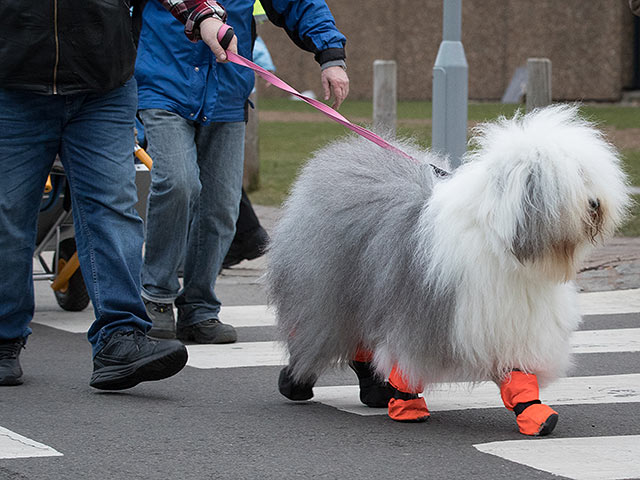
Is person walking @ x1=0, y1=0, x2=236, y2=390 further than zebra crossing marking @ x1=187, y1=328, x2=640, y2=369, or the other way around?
zebra crossing marking @ x1=187, y1=328, x2=640, y2=369

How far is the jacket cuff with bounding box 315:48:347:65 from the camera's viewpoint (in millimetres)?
5266

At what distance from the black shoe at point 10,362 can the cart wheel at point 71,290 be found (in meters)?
1.83

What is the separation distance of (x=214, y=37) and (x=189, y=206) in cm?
118

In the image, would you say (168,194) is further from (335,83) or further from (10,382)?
(10,382)

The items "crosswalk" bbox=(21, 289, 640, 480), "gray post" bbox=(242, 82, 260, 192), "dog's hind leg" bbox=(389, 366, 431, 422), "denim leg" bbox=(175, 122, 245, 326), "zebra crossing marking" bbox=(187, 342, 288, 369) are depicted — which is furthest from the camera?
"gray post" bbox=(242, 82, 260, 192)

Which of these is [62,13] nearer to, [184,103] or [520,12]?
[184,103]

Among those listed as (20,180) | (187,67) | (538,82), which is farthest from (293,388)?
(538,82)

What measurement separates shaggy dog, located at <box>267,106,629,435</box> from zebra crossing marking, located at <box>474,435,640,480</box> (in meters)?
0.12

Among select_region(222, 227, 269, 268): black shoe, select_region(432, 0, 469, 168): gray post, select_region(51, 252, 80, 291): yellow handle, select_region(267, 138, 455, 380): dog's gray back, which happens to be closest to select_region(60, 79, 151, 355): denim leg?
select_region(267, 138, 455, 380): dog's gray back

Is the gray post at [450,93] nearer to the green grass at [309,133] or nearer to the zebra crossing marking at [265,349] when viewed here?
the green grass at [309,133]

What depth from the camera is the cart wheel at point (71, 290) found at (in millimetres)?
6969

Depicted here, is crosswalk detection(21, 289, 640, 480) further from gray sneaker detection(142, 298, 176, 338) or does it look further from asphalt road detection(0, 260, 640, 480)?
gray sneaker detection(142, 298, 176, 338)

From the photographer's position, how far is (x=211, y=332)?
6.14 m

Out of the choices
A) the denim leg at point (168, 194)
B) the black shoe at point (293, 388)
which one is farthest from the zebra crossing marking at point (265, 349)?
the black shoe at point (293, 388)
